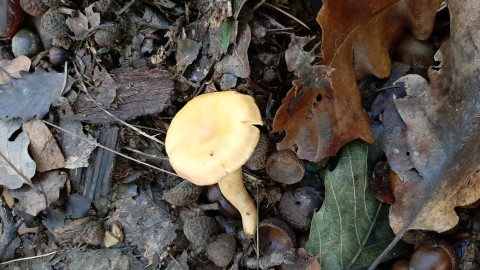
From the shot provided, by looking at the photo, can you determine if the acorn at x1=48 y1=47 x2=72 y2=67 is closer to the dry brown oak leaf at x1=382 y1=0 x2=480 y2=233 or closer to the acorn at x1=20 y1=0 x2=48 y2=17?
the acorn at x1=20 y1=0 x2=48 y2=17

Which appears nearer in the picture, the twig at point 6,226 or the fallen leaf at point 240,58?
the fallen leaf at point 240,58

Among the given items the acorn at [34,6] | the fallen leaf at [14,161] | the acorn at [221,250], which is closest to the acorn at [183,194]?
the acorn at [221,250]

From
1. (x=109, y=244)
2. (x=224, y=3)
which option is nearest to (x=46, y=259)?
(x=109, y=244)

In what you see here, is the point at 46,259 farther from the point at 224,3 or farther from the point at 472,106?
the point at 472,106

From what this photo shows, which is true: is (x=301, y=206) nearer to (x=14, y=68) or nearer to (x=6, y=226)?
(x=6, y=226)

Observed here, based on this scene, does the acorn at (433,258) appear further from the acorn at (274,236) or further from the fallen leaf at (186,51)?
the fallen leaf at (186,51)
